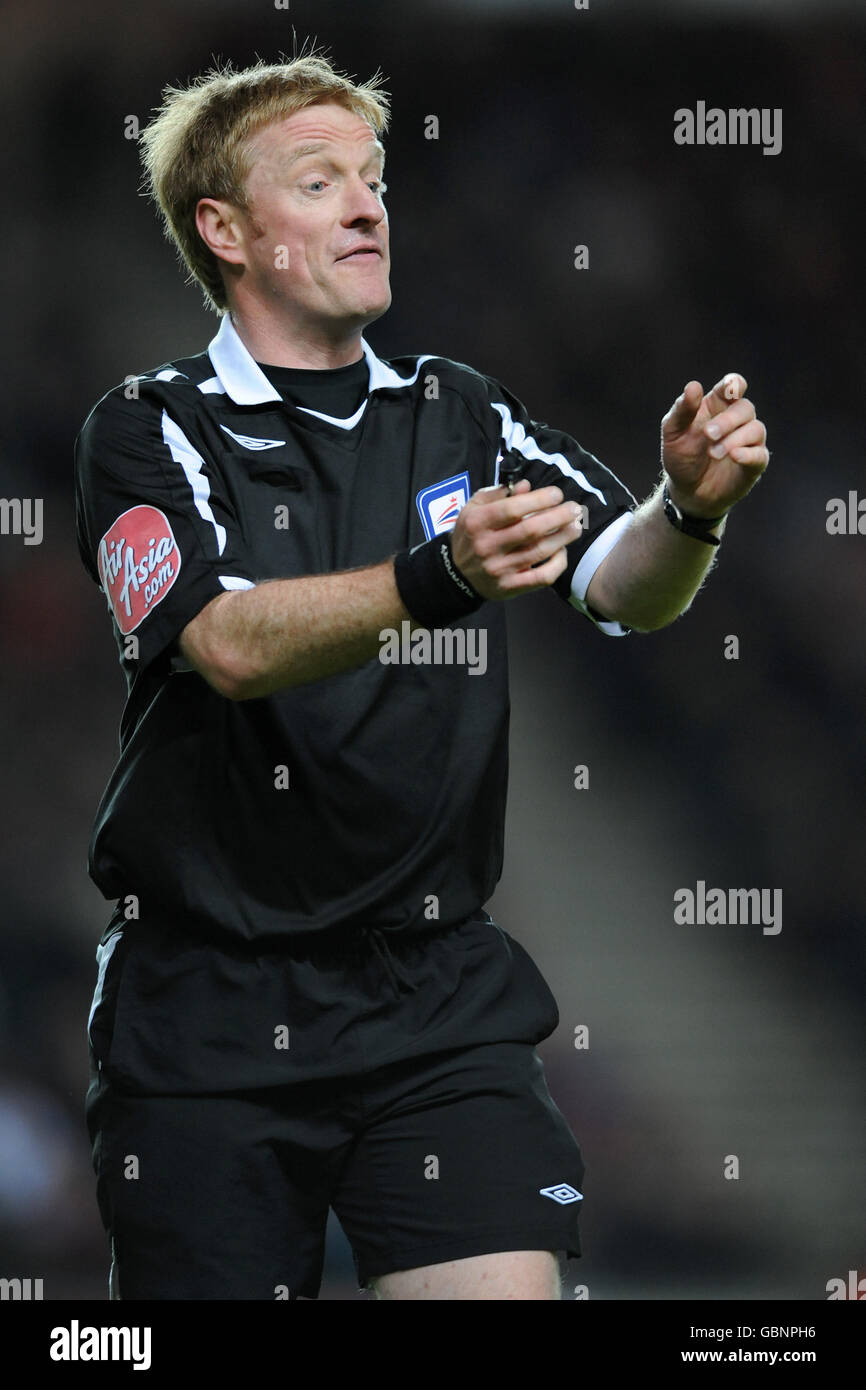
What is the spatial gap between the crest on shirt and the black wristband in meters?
0.47

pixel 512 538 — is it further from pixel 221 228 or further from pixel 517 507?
pixel 221 228

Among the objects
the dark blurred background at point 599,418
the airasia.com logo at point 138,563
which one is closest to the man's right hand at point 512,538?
the airasia.com logo at point 138,563

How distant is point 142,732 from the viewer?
2.34 metres

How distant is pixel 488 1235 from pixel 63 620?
2.79 m

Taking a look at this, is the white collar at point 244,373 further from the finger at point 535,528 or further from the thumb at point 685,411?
the finger at point 535,528

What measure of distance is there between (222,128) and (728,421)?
99 centimetres

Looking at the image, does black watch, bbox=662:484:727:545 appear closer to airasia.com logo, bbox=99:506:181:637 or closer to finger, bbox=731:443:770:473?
finger, bbox=731:443:770:473

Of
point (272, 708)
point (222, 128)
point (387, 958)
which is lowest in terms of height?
point (387, 958)

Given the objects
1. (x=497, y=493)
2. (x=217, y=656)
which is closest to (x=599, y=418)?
(x=217, y=656)

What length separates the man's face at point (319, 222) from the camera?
247 centimetres

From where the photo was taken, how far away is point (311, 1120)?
7.40ft

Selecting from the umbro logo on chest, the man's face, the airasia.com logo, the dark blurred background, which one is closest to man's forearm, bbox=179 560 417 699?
the airasia.com logo

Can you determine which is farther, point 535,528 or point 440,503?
point 440,503
